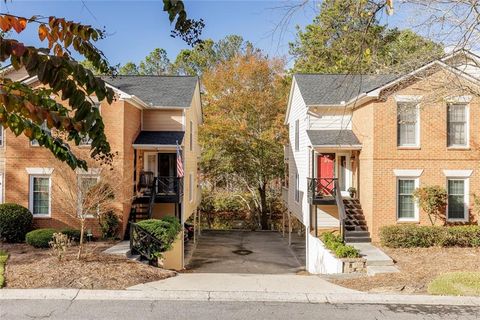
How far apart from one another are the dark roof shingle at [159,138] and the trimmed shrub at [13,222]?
562cm

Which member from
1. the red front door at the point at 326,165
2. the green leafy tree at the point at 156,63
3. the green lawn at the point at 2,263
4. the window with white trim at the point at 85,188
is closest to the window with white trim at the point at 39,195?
the window with white trim at the point at 85,188

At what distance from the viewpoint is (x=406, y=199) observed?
56.0ft

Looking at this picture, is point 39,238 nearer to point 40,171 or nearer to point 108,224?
point 108,224

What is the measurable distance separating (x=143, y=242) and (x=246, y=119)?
669 inches

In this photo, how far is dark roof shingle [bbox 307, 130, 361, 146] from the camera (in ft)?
58.6

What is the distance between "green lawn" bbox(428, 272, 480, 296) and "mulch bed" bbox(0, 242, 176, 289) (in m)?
7.12

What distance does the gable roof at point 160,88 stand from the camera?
19.8 m

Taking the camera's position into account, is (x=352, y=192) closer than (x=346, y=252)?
No

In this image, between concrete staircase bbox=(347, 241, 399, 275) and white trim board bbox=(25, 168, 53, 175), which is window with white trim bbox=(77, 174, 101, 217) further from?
concrete staircase bbox=(347, 241, 399, 275)

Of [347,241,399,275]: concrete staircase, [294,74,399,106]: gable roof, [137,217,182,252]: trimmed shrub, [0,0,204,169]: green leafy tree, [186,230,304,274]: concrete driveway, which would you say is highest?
[294,74,399,106]: gable roof

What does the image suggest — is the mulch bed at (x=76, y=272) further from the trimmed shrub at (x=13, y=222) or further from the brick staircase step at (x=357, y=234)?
the brick staircase step at (x=357, y=234)

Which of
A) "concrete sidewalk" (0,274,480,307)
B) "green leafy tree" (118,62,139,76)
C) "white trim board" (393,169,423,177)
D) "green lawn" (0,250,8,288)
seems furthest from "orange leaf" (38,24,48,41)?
"green leafy tree" (118,62,139,76)

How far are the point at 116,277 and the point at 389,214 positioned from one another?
38.6 ft

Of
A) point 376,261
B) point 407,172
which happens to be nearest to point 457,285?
point 376,261
